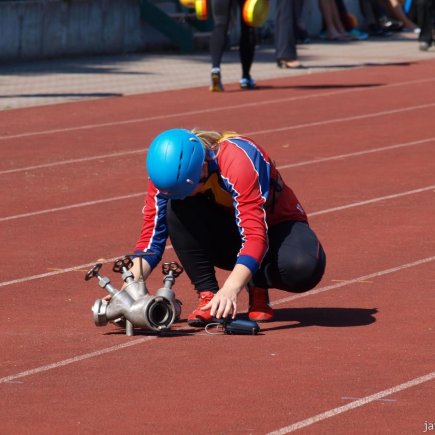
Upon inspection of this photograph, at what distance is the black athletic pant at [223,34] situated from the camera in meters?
18.1

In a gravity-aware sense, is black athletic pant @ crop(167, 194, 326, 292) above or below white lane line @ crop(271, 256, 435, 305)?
above

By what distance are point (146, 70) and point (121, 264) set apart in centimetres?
1574

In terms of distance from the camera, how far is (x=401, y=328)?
6.91 m

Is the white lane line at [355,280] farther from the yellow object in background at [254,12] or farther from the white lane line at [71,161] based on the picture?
the yellow object in background at [254,12]

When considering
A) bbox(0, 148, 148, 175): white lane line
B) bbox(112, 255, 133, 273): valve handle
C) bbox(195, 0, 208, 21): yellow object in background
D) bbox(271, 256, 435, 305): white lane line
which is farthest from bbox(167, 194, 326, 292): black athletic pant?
bbox(195, 0, 208, 21): yellow object in background

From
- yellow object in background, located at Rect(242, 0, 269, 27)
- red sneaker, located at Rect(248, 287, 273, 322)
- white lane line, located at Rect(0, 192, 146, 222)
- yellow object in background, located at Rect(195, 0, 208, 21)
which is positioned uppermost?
red sneaker, located at Rect(248, 287, 273, 322)

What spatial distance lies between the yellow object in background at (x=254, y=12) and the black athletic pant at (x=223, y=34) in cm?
16

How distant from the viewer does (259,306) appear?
279 inches

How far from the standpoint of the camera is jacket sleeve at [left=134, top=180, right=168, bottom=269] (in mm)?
6898

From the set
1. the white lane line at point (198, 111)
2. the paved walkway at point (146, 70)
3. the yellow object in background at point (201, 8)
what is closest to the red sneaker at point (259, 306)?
the white lane line at point (198, 111)

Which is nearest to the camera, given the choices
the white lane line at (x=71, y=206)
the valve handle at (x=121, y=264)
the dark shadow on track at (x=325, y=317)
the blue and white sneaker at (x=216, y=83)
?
the valve handle at (x=121, y=264)

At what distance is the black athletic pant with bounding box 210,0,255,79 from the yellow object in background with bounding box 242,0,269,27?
0.54 ft

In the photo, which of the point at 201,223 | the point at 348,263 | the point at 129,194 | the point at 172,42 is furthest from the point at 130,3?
the point at 201,223

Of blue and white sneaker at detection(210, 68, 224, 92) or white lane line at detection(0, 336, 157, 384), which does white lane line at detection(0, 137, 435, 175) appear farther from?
white lane line at detection(0, 336, 157, 384)
